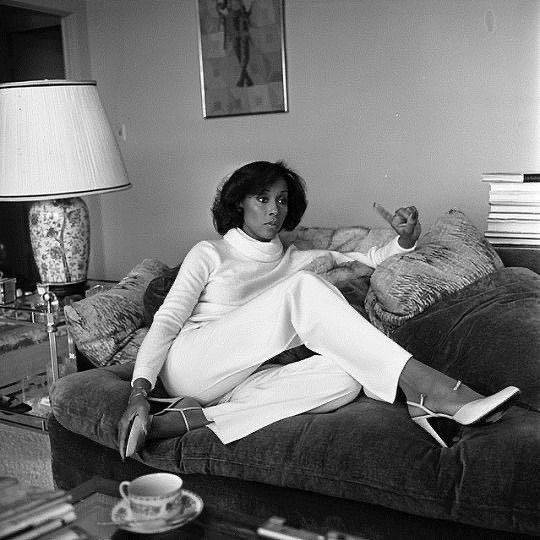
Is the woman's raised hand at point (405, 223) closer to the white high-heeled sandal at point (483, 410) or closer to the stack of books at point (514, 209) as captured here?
the stack of books at point (514, 209)

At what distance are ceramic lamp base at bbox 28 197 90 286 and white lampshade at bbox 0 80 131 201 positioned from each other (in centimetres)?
15

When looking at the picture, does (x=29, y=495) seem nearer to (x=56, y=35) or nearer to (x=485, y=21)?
(x=485, y=21)

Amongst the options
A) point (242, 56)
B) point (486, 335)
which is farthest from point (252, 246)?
point (242, 56)

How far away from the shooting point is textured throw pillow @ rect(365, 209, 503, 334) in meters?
2.12

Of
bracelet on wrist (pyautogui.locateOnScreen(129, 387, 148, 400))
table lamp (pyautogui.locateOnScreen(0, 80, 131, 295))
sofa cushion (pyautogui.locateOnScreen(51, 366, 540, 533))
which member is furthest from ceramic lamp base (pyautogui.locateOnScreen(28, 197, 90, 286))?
bracelet on wrist (pyautogui.locateOnScreen(129, 387, 148, 400))

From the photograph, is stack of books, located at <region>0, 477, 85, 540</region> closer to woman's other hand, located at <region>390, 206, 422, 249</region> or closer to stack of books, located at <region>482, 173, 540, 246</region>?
woman's other hand, located at <region>390, 206, 422, 249</region>

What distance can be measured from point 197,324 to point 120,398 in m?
0.33

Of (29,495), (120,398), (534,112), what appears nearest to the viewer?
(29,495)

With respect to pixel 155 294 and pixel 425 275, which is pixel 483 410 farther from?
pixel 155 294

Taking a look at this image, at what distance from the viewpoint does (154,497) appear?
3.92 feet

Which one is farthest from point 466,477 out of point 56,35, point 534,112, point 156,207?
point 56,35

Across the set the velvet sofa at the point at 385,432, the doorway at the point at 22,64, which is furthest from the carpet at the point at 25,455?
the doorway at the point at 22,64

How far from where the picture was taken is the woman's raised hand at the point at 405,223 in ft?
7.33

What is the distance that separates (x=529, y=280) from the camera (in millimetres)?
2166
